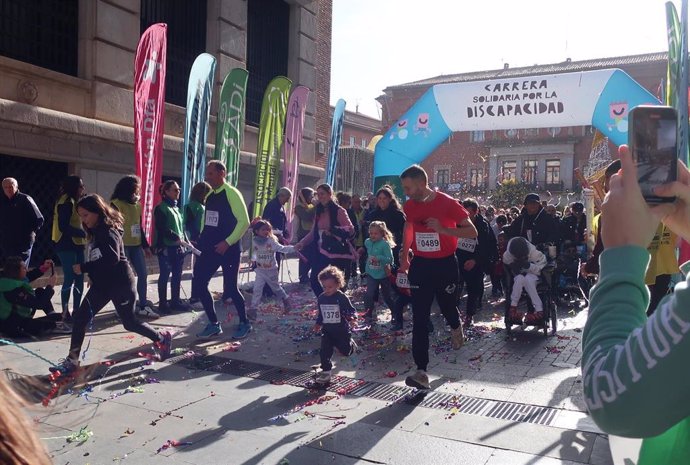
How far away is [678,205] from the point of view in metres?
1.24

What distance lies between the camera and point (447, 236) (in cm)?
586

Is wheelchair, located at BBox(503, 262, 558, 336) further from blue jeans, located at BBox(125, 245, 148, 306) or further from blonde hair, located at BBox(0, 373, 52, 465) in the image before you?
blonde hair, located at BBox(0, 373, 52, 465)

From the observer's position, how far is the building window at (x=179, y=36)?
563 inches

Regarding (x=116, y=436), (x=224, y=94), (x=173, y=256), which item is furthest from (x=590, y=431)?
(x=224, y=94)

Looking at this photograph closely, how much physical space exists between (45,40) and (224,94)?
352 cm

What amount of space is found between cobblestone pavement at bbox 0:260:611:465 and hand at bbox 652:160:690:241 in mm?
2413

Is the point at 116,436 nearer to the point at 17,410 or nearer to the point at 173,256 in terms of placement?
the point at 17,410

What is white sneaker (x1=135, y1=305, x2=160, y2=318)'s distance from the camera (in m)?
8.48

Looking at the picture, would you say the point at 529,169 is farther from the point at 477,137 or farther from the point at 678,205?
the point at 678,205

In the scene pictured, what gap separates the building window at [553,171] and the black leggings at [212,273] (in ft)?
156

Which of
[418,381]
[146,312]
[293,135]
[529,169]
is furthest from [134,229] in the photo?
[529,169]

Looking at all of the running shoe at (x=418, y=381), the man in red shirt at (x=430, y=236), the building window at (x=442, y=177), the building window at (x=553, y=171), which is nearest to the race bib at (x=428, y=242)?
the man in red shirt at (x=430, y=236)

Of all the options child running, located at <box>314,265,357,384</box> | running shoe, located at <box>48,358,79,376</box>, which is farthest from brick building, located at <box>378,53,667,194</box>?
running shoe, located at <box>48,358,79,376</box>

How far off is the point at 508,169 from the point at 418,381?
49873 mm
